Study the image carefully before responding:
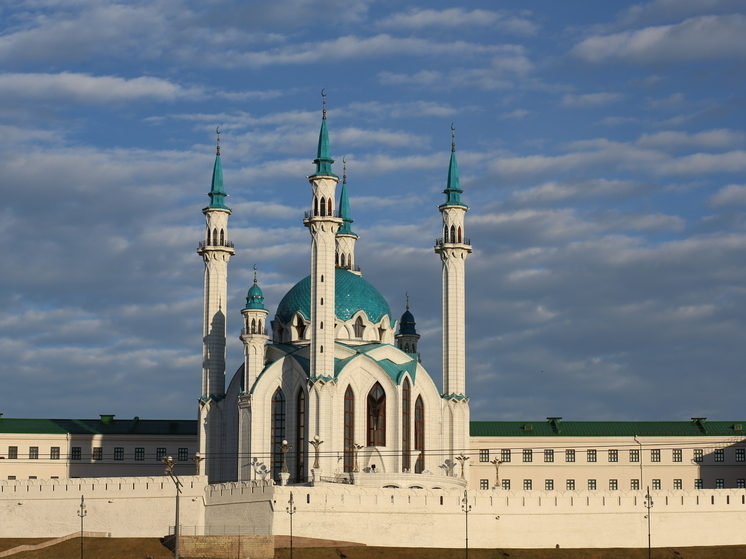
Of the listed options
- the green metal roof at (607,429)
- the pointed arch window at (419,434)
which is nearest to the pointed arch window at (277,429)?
the pointed arch window at (419,434)

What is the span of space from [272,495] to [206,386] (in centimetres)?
2523

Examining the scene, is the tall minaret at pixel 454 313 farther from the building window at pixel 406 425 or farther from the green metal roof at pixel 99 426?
the green metal roof at pixel 99 426

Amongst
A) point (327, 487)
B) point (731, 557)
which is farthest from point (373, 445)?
point (731, 557)

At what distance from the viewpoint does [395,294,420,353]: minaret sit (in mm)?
151000

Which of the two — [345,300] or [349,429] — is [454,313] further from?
[349,429]

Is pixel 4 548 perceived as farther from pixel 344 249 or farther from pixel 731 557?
pixel 731 557

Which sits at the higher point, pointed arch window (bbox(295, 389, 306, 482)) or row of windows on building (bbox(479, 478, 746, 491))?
pointed arch window (bbox(295, 389, 306, 482))

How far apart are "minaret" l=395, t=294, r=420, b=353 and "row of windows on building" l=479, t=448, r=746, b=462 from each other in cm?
1339

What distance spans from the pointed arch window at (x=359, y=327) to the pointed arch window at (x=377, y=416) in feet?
27.7

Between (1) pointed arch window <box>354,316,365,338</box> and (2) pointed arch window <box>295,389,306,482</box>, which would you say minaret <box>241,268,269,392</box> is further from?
(1) pointed arch window <box>354,316,365,338</box>

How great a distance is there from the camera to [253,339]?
129875 mm

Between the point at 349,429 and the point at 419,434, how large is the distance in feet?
24.4

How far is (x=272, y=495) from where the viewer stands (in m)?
112

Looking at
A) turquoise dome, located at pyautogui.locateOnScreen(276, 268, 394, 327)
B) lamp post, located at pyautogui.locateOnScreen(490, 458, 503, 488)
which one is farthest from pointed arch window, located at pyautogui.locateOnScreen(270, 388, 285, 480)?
lamp post, located at pyautogui.locateOnScreen(490, 458, 503, 488)
